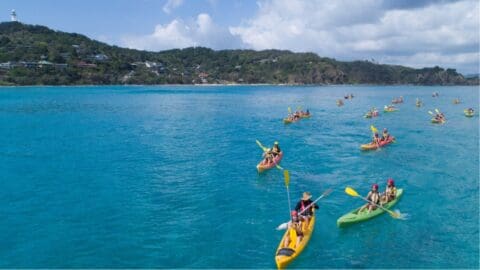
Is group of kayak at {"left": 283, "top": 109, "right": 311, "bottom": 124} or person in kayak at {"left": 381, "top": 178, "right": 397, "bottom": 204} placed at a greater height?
group of kayak at {"left": 283, "top": 109, "right": 311, "bottom": 124}

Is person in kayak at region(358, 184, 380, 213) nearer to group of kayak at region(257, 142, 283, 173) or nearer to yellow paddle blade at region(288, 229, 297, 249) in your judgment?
yellow paddle blade at region(288, 229, 297, 249)

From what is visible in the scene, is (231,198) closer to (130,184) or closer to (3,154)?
(130,184)

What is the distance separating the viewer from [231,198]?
24672mm

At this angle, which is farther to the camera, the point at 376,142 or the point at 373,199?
the point at 376,142

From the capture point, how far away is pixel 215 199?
2439cm

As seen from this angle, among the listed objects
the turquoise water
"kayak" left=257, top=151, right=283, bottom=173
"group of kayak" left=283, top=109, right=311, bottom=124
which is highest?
"group of kayak" left=283, top=109, right=311, bottom=124

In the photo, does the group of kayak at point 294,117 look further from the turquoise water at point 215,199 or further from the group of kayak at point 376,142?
the group of kayak at point 376,142

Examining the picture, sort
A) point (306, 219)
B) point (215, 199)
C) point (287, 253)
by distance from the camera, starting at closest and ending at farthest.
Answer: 1. point (287, 253)
2. point (306, 219)
3. point (215, 199)

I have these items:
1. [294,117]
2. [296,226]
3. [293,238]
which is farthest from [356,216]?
[294,117]

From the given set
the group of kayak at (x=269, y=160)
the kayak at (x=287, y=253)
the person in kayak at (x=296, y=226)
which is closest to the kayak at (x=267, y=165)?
the group of kayak at (x=269, y=160)

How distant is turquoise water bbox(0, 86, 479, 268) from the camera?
56.7 ft

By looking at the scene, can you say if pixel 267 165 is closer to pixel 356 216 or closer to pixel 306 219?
pixel 356 216

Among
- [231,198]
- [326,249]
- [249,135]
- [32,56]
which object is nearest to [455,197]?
[326,249]

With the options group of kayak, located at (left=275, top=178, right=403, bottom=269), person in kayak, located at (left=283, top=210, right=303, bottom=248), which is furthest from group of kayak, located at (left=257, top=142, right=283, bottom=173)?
person in kayak, located at (left=283, top=210, right=303, bottom=248)
